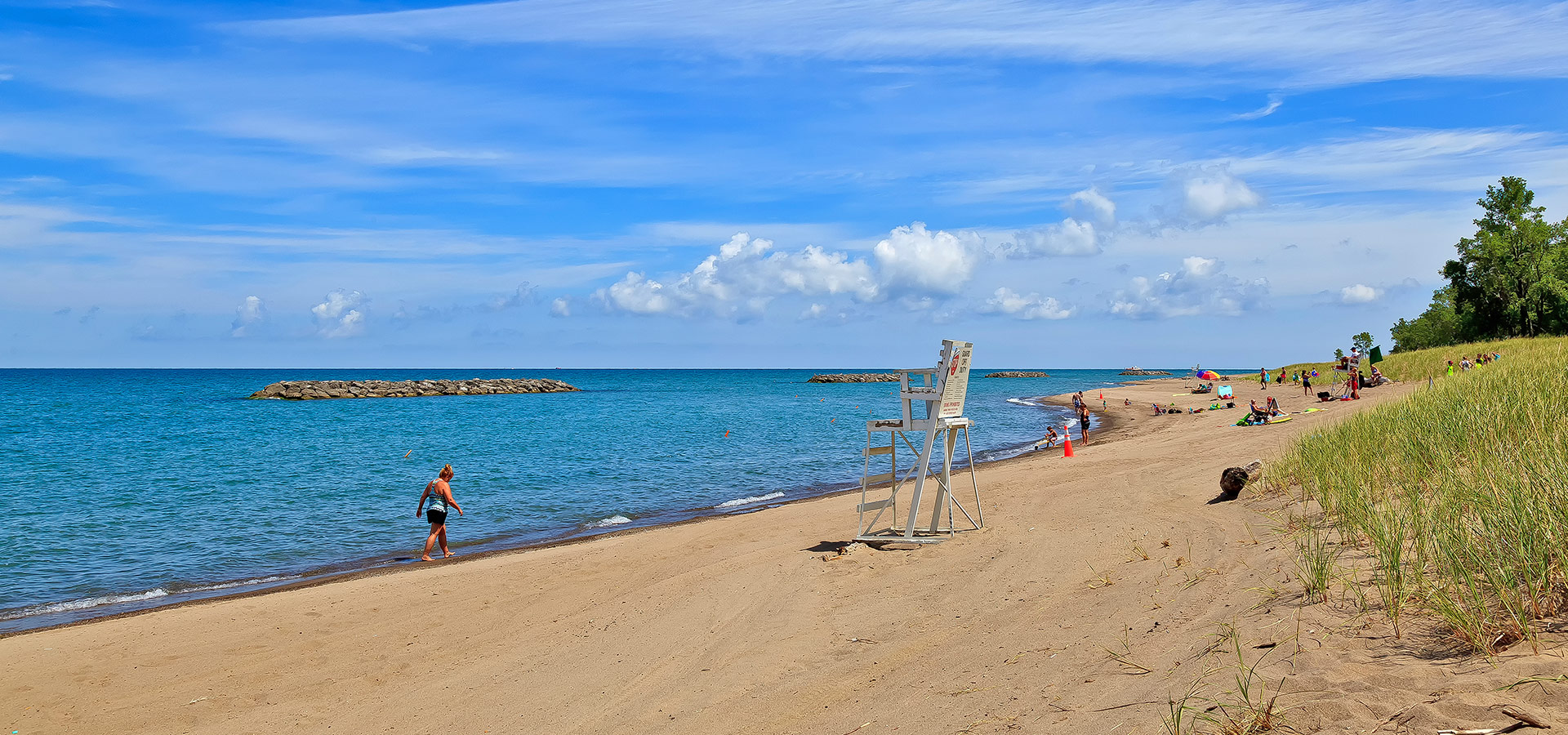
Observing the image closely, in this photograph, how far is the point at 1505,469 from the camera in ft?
20.6

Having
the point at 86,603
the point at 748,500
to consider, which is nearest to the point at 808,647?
the point at 86,603

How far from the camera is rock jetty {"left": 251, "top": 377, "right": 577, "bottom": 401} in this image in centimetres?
9274

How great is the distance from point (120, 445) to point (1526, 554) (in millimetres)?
50813

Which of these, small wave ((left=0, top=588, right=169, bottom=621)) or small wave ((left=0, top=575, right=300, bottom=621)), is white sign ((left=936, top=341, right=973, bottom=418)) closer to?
small wave ((left=0, top=575, right=300, bottom=621))

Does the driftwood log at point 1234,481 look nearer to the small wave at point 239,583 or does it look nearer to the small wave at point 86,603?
the small wave at point 239,583

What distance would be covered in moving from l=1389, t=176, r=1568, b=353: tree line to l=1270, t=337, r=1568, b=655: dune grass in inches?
2087

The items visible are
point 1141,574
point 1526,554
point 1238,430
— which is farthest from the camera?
point 1238,430

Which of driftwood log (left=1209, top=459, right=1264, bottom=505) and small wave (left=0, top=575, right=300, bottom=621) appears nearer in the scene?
driftwood log (left=1209, top=459, right=1264, bottom=505)

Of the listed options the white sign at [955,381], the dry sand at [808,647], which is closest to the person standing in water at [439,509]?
the dry sand at [808,647]

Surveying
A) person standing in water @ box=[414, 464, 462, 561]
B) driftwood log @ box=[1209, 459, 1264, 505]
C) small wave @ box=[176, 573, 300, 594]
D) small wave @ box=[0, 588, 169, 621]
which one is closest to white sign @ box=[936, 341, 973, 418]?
driftwood log @ box=[1209, 459, 1264, 505]

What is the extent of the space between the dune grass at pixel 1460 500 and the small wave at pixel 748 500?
43.1 ft

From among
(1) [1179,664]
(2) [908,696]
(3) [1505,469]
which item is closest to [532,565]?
(2) [908,696]

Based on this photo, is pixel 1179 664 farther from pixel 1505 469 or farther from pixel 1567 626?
pixel 1505 469

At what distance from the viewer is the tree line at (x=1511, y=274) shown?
52.0 meters
